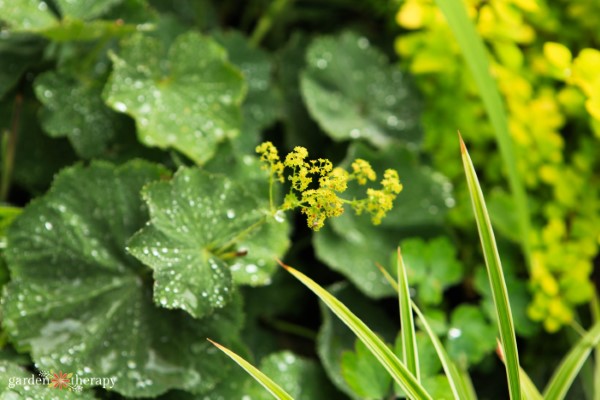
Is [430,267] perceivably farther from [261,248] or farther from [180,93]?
[180,93]

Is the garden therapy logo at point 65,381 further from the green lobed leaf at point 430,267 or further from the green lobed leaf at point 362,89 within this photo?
the green lobed leaf at point 362,89


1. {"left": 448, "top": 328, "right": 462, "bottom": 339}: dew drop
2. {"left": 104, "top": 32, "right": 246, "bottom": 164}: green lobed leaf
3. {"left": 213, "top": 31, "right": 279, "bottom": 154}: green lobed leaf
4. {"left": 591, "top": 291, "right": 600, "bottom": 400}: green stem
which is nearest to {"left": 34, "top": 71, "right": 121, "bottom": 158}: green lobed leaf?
{"left": 104, "top": 32, "right": 246, "bottom": 164}: green lobed leaf

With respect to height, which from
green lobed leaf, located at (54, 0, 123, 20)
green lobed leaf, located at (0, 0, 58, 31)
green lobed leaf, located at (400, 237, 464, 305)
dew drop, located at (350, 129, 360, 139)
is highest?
green lobed leaf, located at (54, 0, 123, 20)

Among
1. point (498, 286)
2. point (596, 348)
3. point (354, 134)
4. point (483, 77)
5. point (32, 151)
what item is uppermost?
point (483, 77)

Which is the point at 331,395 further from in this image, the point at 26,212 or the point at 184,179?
the point at 26,212

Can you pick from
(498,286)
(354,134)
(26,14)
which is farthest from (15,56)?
(498,286)

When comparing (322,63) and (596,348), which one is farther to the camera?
(322,63)

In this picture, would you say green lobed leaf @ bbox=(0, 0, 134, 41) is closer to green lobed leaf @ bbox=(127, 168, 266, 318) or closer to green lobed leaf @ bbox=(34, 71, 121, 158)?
green lobed leaf @ bbox=(34, 71, 121, 158)
